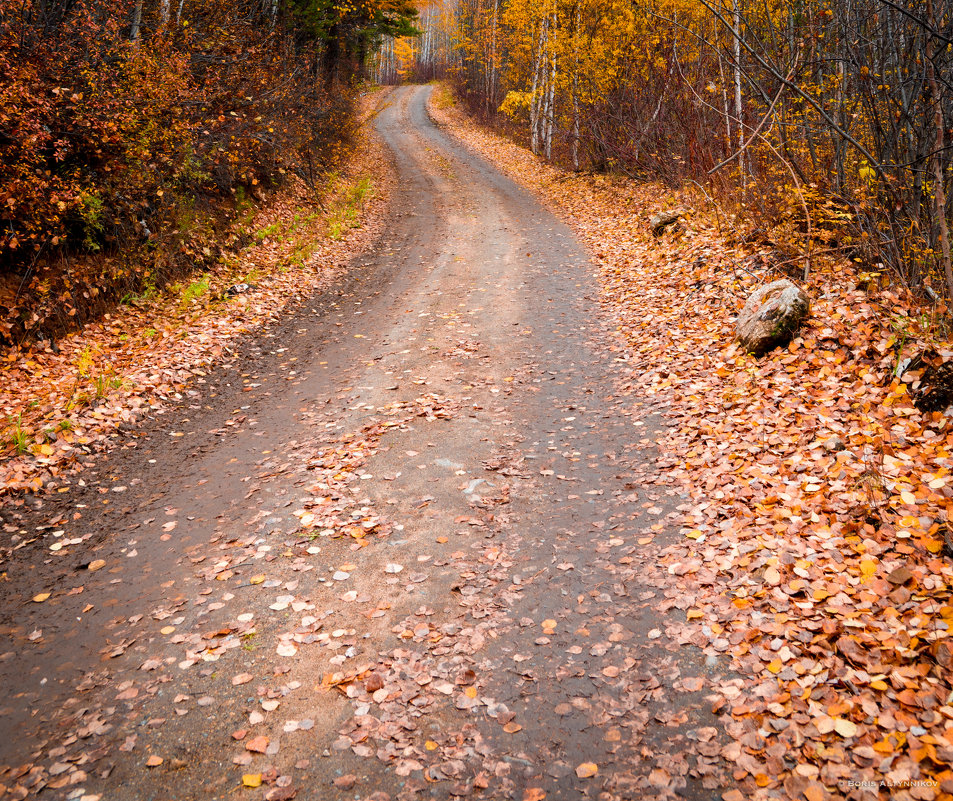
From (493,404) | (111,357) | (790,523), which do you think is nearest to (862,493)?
(790,523)

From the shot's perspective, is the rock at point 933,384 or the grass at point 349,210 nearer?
the rock at point 933,384

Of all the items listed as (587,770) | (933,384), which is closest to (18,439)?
(587,770)

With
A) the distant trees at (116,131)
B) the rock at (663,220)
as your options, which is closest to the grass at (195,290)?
the distant trees at (116,131)

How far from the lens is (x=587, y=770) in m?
3.53

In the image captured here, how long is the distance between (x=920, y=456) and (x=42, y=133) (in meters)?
11.2

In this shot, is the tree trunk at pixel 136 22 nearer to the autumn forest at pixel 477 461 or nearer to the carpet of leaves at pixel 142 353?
the autumn forest at pixel 477 461

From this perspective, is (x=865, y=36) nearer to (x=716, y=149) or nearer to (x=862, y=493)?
(x=862, y=493)

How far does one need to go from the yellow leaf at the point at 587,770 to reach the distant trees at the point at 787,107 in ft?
11.6

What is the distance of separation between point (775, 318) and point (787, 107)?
12.1 feet

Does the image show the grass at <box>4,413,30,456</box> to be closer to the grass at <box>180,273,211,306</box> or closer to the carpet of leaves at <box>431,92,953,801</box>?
the grass at <box>180,273,211,306</box>

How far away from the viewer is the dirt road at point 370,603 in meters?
3.70

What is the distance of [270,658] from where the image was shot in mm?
4520

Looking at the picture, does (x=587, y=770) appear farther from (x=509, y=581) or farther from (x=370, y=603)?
(x=370, y=603)

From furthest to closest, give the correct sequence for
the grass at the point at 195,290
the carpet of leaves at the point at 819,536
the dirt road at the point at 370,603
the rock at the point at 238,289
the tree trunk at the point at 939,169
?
the rock at the point at 238,289 < the grass at the point at 195,290 < the tree trunk at the point at 939,169 < the dirt road at the point at 370,603 < the carpet of leaves at the point at 819,536
